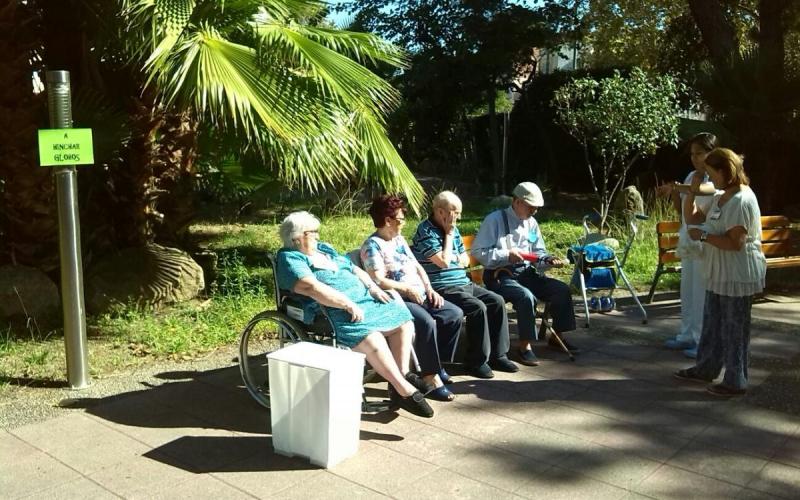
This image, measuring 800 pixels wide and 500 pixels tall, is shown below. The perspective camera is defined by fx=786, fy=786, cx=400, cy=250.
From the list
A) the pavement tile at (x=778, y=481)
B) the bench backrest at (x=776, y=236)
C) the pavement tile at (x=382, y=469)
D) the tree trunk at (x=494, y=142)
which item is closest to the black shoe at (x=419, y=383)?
the pavement tile at (x=382, y=469)

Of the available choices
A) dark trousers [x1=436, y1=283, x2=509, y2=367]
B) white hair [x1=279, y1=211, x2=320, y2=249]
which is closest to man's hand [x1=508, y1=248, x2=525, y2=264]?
dark trousers [x1=436, y1=283, x2=509, y2=367]

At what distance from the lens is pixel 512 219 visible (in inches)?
226

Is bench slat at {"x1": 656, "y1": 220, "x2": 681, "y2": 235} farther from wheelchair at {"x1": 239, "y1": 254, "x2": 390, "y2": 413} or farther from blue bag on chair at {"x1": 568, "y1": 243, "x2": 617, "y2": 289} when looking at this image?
wheelchair at {"x1": 239, "y1": 254, "x2": 390, "y2": 413}

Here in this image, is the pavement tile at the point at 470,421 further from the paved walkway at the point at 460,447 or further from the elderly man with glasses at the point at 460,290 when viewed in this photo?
the elderly man with glasses at the point at 460,290

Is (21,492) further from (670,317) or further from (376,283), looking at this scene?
(670,317)

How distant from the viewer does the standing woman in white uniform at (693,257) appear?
5.38 metres

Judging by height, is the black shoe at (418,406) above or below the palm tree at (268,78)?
below

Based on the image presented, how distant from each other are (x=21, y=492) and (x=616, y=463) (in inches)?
109

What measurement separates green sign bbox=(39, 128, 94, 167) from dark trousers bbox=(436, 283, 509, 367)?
7.88 feet

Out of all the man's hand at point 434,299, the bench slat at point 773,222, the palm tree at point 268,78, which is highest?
the palm tree at point 268,78

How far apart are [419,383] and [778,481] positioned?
6.43 feet

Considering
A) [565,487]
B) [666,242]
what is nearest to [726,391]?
[565,487]

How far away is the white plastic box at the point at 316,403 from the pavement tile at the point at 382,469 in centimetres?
7

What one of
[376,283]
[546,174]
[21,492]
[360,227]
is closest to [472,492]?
[376,283]
